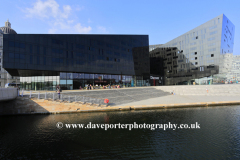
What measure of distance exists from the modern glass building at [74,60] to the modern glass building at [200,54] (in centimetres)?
2025

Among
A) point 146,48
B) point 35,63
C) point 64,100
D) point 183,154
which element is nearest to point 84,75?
point 35,63

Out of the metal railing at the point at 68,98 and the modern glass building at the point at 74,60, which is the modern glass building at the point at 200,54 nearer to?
the modern glass building at the point at 74,60

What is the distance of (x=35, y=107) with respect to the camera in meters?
21.3

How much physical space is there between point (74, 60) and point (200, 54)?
50.0m

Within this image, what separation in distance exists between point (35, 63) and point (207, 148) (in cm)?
3576

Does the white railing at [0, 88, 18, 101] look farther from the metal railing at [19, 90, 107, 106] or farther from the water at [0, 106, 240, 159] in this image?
the water at [0, 106, 240, 159]

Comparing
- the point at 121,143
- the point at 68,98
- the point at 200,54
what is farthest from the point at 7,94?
the point at 200,54

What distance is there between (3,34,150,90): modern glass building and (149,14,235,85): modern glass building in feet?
66.4

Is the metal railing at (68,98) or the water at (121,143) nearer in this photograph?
the water at (121,143)

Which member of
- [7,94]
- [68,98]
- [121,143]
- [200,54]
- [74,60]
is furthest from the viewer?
[200,54]

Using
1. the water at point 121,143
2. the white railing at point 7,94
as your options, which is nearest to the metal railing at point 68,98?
the white railing at point 7,94

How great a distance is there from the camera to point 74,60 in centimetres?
3788

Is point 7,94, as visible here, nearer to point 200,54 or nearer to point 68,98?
point 68,98

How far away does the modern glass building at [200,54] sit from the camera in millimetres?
49781
